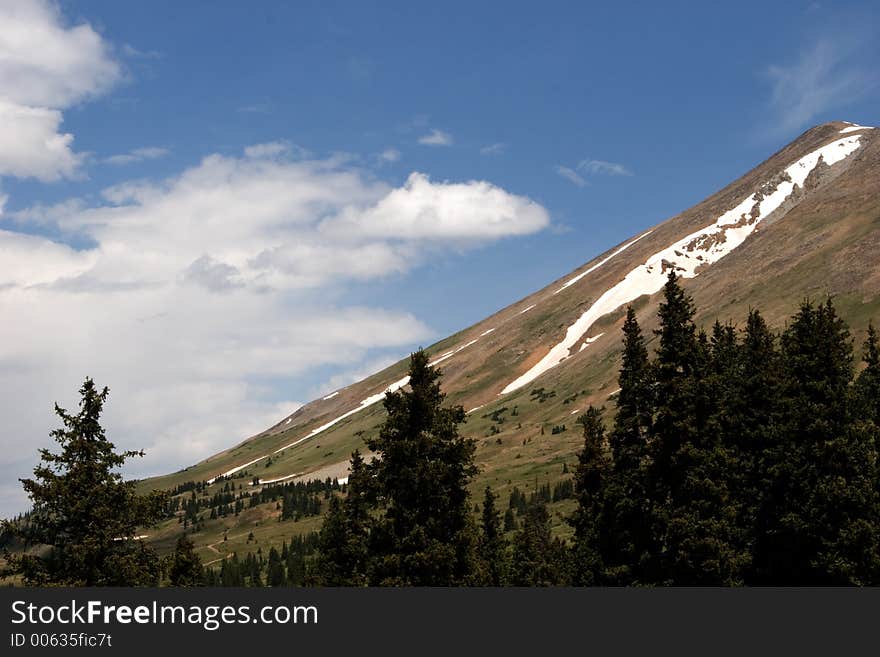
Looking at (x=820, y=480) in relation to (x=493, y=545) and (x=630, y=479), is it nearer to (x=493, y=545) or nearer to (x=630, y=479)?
(x=630, y=479)

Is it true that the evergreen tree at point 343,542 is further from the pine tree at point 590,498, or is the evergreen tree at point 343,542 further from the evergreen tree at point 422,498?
the evergreen tree at point 422,498

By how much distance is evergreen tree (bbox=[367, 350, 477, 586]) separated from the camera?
40969 millimetres

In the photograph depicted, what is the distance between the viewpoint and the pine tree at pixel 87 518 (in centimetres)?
3788

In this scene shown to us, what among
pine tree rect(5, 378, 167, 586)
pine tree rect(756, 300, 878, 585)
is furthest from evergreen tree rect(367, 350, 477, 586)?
pine tree rect(756, 300, 878, 585)

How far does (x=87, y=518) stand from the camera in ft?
128

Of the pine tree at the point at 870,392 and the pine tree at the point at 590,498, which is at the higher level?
the pine tree at the point at 870,392

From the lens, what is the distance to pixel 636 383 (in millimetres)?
52062

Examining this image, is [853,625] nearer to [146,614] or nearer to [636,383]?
[146,614]

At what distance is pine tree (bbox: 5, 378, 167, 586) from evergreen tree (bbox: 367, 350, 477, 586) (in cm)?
1094

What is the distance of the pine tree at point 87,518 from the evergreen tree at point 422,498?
10936 millimetres

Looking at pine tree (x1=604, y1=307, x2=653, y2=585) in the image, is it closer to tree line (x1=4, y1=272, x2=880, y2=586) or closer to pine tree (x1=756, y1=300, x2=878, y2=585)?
tree line (x1=4, y1=272, x2=880, y2=586)

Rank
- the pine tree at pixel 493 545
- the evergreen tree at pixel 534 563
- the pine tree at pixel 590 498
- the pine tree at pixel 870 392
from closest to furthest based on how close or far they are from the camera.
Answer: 1. the pine tree at pixel 870 392
2. the pine tree at pixel 590 498
3. the evergreen tree at pixel 534 563
4. the pine tree at pixel 493 545

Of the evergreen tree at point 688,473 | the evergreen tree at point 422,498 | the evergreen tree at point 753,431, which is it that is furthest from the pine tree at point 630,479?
the evergreen tree at point 422,498

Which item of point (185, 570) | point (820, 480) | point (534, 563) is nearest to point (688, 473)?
point (820, 480)
